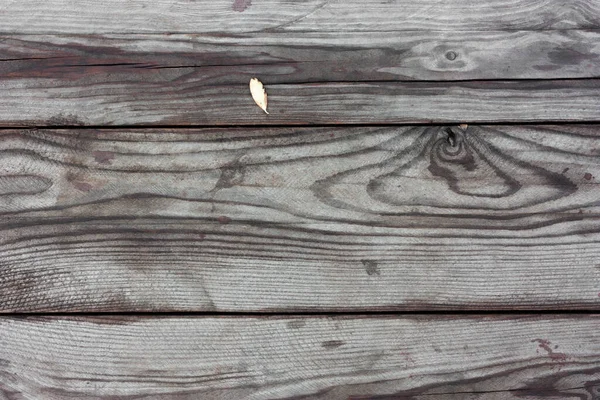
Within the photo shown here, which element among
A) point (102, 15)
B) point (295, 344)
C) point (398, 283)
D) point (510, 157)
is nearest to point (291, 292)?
point (295, 344)

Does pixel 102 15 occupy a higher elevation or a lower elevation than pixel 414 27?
higher

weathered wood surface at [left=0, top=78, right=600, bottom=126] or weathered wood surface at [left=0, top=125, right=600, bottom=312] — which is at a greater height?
weathered wood surface at [left=0, top=78, right=600, bottom=126]

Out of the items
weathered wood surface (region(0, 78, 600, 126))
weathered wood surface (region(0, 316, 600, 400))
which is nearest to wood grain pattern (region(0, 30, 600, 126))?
weathered wood surface (region(0, 78, 600, 126))

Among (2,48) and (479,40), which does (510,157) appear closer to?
(479,40)

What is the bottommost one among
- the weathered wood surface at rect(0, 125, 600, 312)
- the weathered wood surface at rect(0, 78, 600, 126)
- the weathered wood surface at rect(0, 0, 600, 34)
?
the weathered wood surface at rect(0, 125, 600, 312)

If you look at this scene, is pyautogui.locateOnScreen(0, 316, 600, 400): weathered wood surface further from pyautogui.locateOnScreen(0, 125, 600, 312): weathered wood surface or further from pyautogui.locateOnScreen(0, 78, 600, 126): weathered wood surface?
pyautogui.locateOnScreen(0, 78, 600, 126): weathered wood surface

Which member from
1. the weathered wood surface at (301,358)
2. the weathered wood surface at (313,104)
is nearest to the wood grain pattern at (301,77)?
the weathered wood surface at (313,104)
